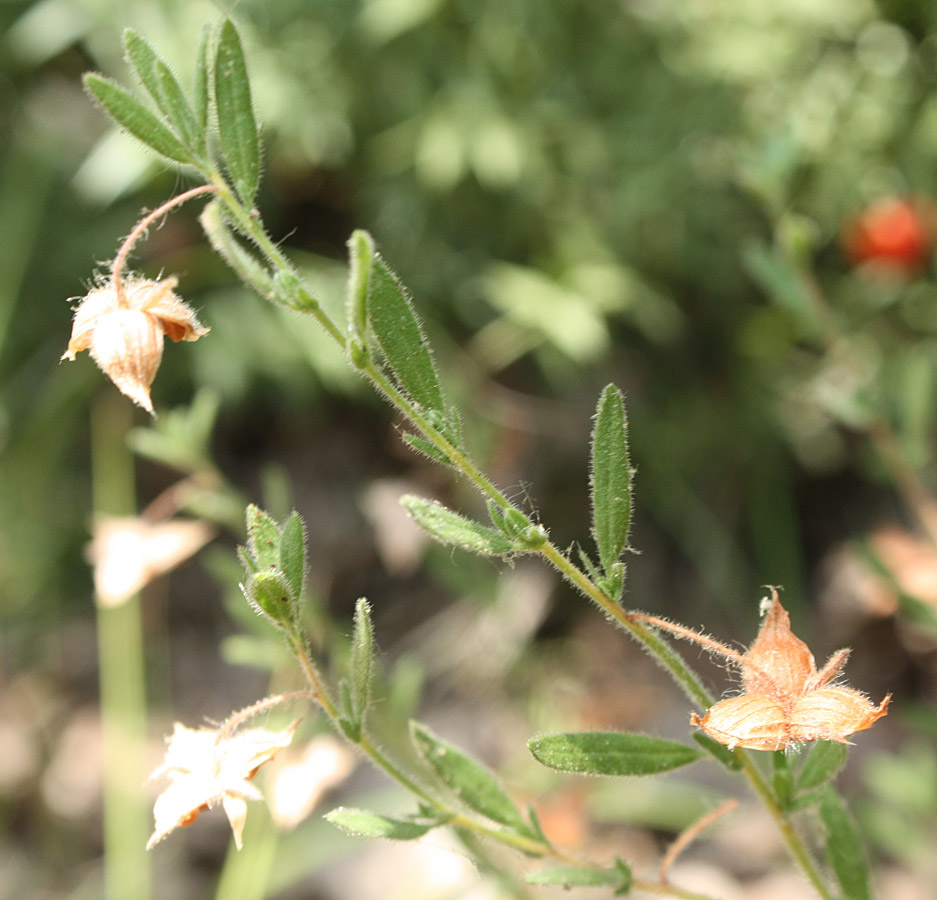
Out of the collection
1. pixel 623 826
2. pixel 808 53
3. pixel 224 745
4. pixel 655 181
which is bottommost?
pixel 623 826

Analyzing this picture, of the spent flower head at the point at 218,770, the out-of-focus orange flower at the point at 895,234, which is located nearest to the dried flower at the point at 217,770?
the spent flower head at the point at 218,770

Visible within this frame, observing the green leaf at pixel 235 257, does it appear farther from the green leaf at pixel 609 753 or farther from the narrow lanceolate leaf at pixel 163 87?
the green leaf at pixel 609 753

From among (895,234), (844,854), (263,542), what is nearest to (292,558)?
(263,542)

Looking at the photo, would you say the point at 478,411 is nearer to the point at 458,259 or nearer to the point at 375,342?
the point at 458,259

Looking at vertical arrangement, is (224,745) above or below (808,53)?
below

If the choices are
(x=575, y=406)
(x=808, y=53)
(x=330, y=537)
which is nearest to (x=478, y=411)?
(x=575, y=406)

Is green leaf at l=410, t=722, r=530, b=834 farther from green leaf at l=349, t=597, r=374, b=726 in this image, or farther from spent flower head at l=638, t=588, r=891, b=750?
spent flower head at l=638, t=588, r=891, b=750
